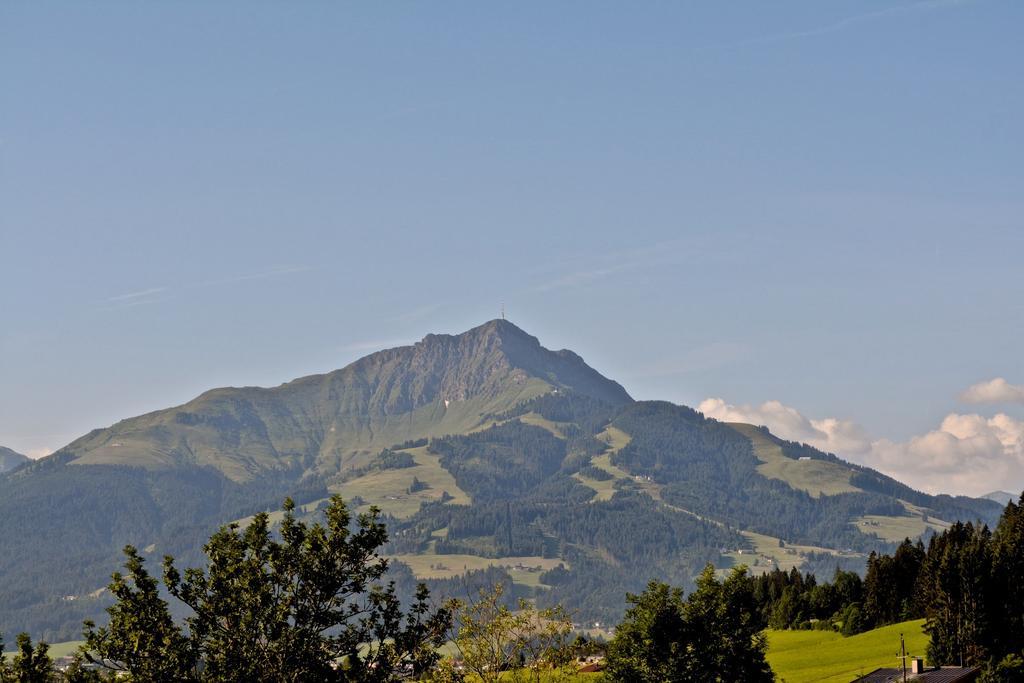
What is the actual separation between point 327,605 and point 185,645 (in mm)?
7528

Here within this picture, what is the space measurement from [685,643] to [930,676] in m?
22.0

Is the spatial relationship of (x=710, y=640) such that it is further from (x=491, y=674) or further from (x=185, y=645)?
(x=185, y=645)

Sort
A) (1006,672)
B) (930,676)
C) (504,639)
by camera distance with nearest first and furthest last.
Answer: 1. (504,639)
2. (930,676)
3. (1006,672)

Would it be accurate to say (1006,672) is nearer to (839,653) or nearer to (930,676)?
→ (930,676)

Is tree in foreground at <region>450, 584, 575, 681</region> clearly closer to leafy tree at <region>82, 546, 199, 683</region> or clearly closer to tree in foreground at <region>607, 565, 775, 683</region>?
tree in foreground at <region>607, 565, 775, 683</region>

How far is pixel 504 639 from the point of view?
9250 centimetres

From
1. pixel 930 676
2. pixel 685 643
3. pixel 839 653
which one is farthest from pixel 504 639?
pixel 839 653

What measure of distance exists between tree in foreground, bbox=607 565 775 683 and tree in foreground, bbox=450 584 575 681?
17.9 meters

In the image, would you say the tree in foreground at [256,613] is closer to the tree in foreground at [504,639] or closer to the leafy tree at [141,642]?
the leafy tree at [141,642]

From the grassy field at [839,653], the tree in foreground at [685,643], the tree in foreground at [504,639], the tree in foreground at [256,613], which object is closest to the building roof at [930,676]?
the grassy field at [839,653]

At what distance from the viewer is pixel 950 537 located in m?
147

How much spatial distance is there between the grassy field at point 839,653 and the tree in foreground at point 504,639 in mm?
29368

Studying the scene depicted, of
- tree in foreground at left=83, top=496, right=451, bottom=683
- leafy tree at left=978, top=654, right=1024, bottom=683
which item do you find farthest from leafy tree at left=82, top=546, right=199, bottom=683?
leafy tree at left=978, top=654, right=1024, bottom=683

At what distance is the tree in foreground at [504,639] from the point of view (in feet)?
295
